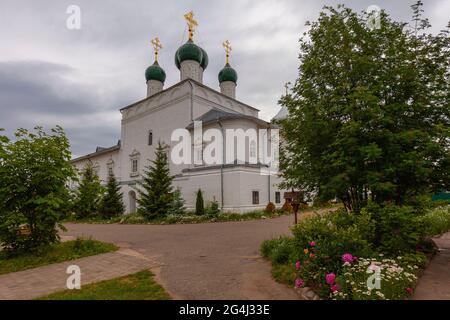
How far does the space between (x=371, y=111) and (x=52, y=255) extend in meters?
9.06

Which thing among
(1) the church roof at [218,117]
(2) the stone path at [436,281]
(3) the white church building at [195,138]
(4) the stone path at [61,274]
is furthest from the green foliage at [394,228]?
(1) the church roof at [218,117]

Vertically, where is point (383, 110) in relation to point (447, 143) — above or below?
above

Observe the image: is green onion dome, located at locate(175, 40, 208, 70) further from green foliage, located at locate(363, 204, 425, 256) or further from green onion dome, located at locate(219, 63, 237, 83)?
green foliage, located at locate(363, 204, 425, 256)

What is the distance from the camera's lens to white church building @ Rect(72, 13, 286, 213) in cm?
1950

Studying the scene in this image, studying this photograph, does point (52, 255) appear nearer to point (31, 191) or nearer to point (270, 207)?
point (31, 191)

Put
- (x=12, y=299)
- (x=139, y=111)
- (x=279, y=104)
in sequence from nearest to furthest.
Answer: (x=12, y=299) < (x=279, y=104) < (x=139, y=111)

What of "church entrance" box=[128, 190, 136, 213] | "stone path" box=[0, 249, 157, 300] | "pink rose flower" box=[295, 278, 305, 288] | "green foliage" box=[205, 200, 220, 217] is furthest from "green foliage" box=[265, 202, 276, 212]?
"pink rose flower" box=[295, 278, 305, 288]

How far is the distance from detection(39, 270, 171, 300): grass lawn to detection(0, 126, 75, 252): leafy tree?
11.9 feet

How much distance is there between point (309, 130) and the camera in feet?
19.4

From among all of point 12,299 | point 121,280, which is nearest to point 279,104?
point 121,280

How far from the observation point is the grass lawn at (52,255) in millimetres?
6741

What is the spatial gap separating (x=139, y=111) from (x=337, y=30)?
24.1m

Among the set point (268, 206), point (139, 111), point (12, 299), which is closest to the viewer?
point (12, 299)
